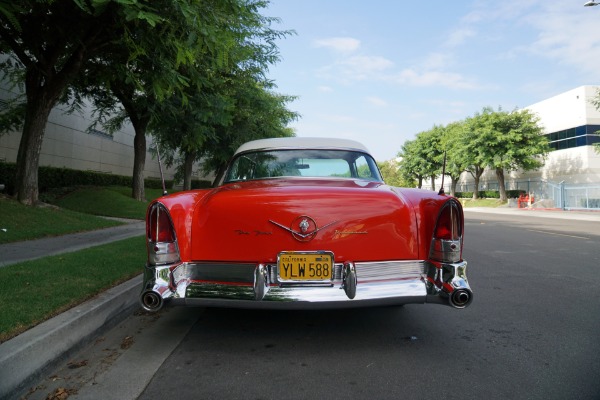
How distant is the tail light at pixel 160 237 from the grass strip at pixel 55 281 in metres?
1.02

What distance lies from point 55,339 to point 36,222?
8318 millimetres

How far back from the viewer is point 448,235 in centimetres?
316

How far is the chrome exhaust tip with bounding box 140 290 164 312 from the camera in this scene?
2.95 metres

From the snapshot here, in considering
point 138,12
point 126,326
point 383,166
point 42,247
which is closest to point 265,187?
point 126,326

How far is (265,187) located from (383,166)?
303 ft

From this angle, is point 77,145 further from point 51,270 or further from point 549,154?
point 549,154

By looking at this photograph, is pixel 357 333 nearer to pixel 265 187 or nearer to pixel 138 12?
pixel 265 187

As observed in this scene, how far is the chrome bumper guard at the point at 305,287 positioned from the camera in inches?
113

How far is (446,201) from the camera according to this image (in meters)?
3.20

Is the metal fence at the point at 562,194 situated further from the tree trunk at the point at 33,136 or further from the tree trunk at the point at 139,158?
the tree trunk at the point at 33,136

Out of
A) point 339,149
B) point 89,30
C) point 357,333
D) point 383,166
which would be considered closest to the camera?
point 357,333

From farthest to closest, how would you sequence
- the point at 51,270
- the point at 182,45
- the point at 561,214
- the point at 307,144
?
the point at 561,214
the point at 182,45
the point at 51,270
the point at 307,144

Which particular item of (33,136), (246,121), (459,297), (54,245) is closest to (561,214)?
(246,121)

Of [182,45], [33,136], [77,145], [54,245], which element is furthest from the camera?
[77,145]
